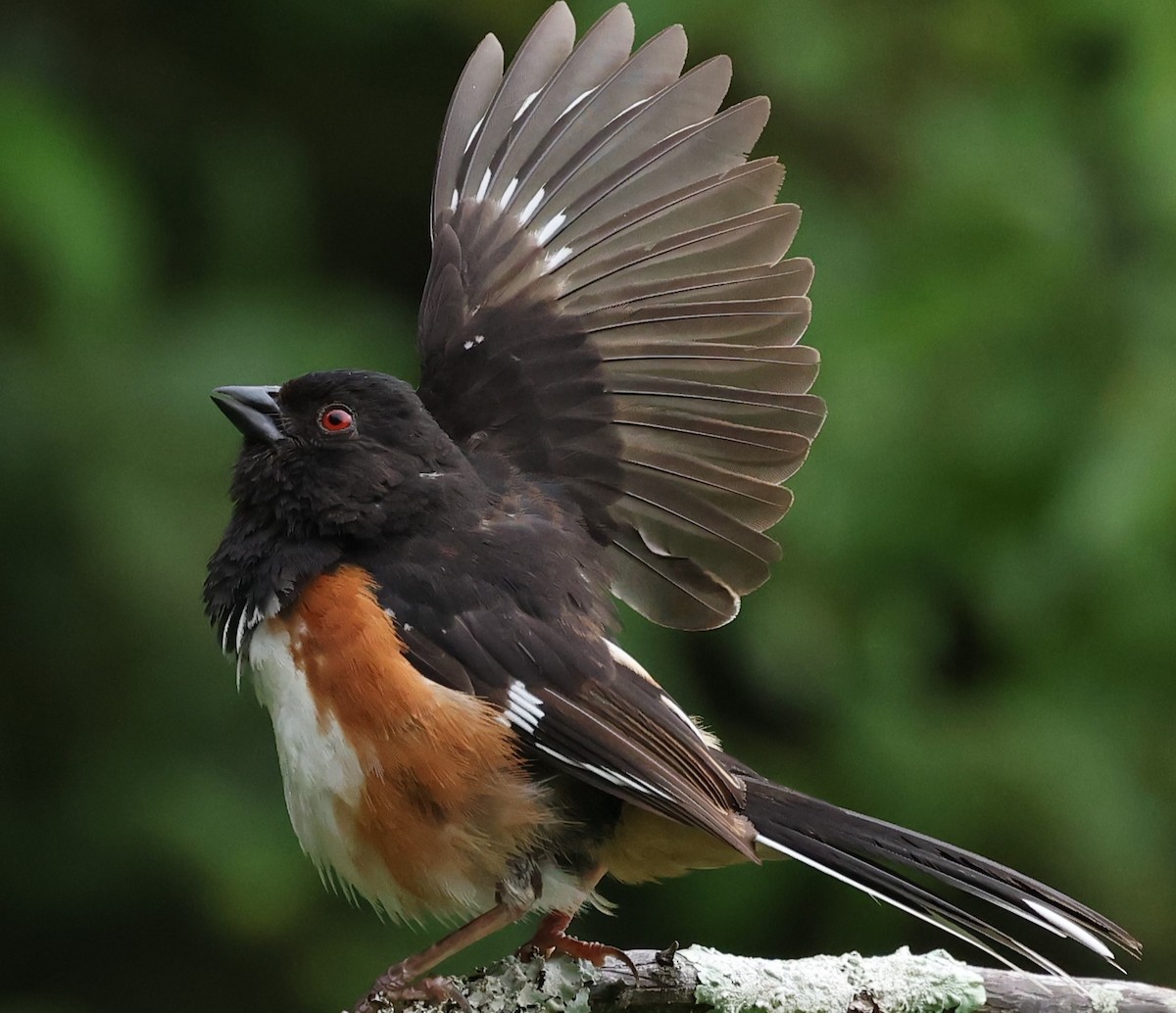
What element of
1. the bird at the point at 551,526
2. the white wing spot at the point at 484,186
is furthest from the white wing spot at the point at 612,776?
the white wing spot at the point at 484,186

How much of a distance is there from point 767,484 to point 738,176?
0.50 metres

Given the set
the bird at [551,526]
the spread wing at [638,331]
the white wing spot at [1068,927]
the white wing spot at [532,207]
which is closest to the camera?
the white wing spot at [1068,927]

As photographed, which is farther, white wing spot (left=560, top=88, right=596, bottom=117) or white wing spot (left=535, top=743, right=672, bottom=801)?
white wing spot (left=560, top=88, right=596, bottom=117)

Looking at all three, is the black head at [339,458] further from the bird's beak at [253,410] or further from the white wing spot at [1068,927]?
the white wing spot at [1068,927]

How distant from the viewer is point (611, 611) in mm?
2566

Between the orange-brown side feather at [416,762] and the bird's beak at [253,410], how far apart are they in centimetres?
36

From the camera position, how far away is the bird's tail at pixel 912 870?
2139 mm

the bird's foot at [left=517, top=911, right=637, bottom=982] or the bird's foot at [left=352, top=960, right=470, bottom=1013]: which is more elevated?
the bird's foot at [left=352, top=960, right=470, bottom=1013]

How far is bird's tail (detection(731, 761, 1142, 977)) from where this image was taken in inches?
84.2

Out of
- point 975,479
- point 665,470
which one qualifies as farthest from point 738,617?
point 665,470

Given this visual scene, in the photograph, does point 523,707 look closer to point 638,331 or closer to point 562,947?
point 562,947

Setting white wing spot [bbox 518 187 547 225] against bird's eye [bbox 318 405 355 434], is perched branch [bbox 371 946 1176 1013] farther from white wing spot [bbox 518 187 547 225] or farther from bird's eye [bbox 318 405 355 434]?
white wing spot [bbox 518 187 547 225]

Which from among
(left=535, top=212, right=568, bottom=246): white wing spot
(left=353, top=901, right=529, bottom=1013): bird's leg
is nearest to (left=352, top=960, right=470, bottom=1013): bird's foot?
(left=353, top=901, right=529, bottom=1013): bird's leg

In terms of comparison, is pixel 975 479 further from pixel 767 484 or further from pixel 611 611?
pixel 611 611
